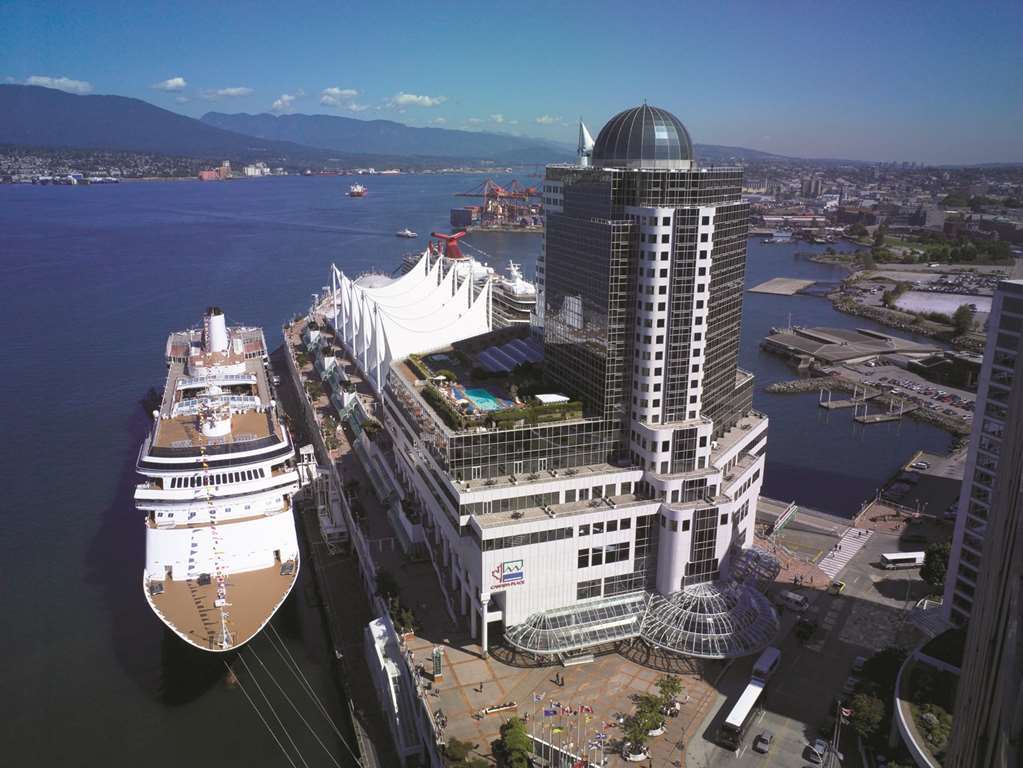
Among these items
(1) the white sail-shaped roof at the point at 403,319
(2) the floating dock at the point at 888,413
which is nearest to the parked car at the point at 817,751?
(1) the white sail-shaped roof at the point at 403,319

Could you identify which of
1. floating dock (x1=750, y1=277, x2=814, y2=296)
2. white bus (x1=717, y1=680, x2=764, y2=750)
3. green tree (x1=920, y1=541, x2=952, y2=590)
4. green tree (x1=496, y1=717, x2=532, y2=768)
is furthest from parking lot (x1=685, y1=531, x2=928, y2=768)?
floating dock (x1=750, y1=277, x2=814, y2=296)

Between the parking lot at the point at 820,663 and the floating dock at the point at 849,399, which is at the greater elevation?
the parking lot at the point at 820,663

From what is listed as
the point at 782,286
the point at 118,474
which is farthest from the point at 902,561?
the point at 782,286

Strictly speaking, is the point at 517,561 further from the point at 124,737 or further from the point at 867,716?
the point at 124,737

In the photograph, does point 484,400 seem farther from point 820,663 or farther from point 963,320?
point 963,320

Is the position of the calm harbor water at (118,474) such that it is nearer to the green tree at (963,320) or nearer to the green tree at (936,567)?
the green tree at (936,567)

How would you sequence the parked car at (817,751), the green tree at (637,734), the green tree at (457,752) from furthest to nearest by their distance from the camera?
the parked car at (817,751) < the green tree at (637,734) < the green tree at (457,752)
